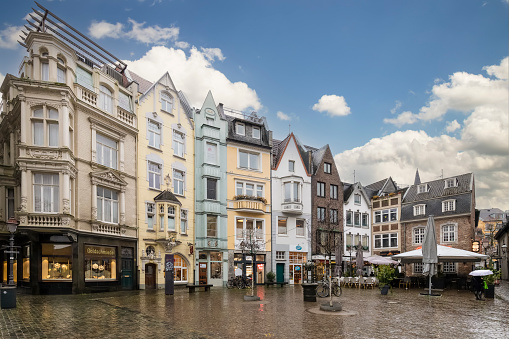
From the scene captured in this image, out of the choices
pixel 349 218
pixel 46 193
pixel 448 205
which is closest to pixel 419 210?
pixel 448 205

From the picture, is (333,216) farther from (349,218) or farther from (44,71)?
(44,71)

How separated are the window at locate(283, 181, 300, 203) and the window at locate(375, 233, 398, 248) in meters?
15.2

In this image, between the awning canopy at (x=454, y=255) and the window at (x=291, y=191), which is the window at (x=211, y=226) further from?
the awning canopy at (x=454, y=255)

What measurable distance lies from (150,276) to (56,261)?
784cm

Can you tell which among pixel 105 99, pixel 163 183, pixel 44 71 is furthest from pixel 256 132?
pixel 44 71

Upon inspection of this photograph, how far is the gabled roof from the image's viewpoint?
31141 mm

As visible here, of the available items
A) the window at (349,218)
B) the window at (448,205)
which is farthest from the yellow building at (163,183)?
the window at (448,205)

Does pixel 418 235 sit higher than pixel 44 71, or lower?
lower

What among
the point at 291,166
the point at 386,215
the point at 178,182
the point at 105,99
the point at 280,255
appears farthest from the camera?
the point at 386,215

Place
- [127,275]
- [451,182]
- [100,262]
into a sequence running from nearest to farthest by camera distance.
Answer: [100,262], [127,275], [451,182]

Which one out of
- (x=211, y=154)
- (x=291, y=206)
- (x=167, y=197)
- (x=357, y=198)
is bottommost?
(x=291, y=206)

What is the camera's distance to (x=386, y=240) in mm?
50000

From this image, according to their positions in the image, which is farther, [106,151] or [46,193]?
[106,151]

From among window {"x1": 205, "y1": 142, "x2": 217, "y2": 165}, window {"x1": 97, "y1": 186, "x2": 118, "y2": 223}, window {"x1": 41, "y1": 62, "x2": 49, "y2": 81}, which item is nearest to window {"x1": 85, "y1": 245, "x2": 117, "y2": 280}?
window {"x1": 97, "y1": 186, "x2": 118, "y2": 223}
